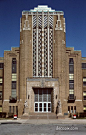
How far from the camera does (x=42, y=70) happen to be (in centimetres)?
4716

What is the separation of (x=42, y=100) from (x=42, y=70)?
6.63m

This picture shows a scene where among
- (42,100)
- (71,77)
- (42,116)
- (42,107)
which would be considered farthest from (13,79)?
(71,77)

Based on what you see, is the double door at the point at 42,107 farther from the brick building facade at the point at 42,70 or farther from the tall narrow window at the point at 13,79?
the tall narrow window at the point at 13,79

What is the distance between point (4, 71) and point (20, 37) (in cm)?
870

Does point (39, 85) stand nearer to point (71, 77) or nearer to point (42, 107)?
point (42, 107)

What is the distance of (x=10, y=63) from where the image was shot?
48125 mm

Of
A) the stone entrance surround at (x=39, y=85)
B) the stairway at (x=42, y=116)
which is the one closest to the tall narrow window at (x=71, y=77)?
the stone entrance surround at (x=39, y=85)

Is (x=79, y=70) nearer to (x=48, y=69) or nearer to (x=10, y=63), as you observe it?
(x=48, y=69)

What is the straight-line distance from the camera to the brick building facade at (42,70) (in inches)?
1790

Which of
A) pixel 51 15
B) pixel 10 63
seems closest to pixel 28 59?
pixel 10 63

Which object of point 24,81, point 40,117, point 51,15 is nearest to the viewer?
point 40,117

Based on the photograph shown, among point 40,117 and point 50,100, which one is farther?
point 50,100

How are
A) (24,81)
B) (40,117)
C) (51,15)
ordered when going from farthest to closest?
(51,15) < (24,81) < (40,117)

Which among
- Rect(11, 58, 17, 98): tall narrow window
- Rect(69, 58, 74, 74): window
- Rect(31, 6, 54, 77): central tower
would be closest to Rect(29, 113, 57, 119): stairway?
Rect(11, 58, 17, 98): tall narrow window
